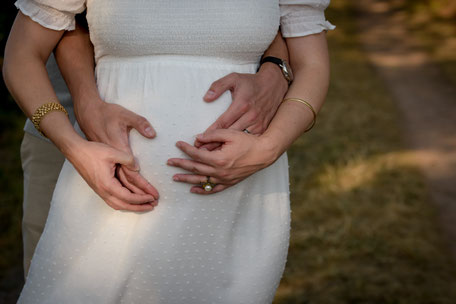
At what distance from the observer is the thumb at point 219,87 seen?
1265 mm

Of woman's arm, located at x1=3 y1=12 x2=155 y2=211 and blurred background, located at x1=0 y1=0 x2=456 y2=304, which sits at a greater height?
woman's arm, located at x1=3 y1=12 x2=155 y2=211

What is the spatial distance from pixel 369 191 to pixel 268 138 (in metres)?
2.77

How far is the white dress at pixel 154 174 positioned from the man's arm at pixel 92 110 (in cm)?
3

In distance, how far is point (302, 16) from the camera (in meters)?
1.39

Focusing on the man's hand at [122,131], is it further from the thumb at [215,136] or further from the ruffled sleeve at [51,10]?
the ruffled sleeve at [51,10]

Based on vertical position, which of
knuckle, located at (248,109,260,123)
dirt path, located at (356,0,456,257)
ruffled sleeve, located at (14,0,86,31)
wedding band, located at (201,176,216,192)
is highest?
ruffled sleeve, located at (14,0,86,31)

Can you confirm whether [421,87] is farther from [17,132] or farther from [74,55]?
[74,55]

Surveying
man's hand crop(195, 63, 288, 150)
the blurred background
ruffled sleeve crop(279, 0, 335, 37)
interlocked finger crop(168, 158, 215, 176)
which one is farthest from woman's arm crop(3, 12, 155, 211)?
the blurred background

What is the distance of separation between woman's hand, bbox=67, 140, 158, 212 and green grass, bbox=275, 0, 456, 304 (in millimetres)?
1901

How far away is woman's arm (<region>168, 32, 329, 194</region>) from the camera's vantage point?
1.21 metres

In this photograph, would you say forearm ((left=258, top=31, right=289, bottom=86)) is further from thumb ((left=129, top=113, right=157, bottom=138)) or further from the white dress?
thumb ((left=129, top=113, right=157, bottom=138))

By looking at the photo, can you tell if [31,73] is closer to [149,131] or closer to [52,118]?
[52,118]

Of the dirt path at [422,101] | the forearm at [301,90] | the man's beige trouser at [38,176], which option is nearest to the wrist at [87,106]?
the forearm at [301,90]

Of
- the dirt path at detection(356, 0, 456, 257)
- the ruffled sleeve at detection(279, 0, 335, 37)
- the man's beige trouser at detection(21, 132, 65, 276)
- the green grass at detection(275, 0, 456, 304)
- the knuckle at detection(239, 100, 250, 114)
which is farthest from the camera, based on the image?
the dirt path at detection(356, 0, 456, 257)
